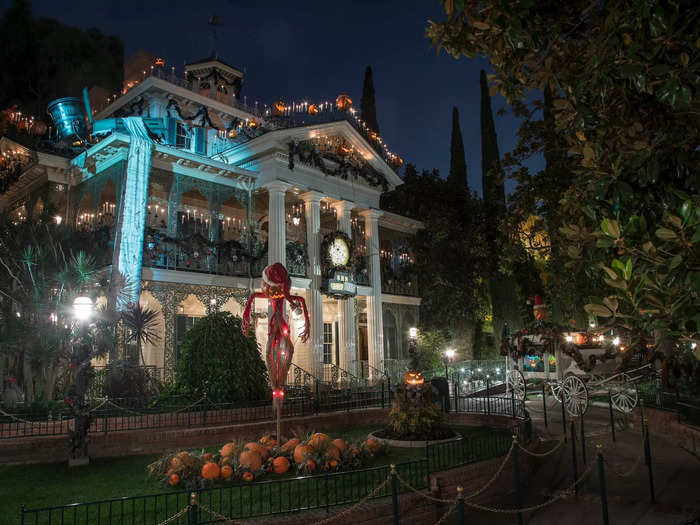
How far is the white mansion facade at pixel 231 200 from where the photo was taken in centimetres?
1991

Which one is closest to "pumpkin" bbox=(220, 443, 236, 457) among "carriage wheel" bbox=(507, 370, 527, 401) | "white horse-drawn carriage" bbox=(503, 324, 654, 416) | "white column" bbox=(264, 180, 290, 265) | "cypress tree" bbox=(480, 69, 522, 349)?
"white horse-drawn carriage" bbox=(503, 324, 654, 416)

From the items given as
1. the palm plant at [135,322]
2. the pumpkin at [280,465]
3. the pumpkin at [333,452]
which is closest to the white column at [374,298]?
the palm plant at [135,322]

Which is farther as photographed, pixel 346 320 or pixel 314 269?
pixel 346 320

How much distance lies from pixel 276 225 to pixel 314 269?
2678mm

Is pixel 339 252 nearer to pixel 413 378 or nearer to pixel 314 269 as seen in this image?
pixel 314 269

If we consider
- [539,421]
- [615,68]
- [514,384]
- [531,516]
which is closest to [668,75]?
[615,68]

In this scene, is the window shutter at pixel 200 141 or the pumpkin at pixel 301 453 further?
the window shutter at pixel 200 141

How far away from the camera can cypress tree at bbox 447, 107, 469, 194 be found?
3794cm

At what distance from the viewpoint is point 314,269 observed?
23.2m

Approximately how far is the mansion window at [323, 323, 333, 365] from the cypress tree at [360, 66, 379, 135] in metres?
18.3

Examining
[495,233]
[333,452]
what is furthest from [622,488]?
[495,233]

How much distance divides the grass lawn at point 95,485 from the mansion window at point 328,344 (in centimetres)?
1399

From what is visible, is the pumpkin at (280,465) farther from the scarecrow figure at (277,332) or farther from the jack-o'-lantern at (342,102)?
the jack-o'-lantern at (342,102)

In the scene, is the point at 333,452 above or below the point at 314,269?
below
